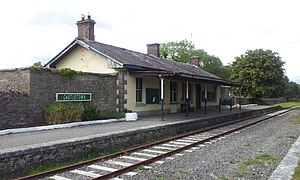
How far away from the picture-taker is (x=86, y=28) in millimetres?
17188

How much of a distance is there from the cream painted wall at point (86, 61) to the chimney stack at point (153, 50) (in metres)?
8.16

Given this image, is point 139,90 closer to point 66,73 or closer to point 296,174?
point 66,73

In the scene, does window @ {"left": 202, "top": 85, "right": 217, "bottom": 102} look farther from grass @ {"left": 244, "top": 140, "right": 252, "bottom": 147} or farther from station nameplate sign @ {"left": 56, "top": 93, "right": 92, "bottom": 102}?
grass @ {"left": 244, "top": 140, "right": 252, "bottom": 147}

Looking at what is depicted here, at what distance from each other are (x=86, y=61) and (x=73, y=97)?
433cm

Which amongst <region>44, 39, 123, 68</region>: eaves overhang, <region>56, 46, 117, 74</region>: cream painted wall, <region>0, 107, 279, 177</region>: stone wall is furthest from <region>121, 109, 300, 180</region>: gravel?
<region>56, 46, 117, 74</region>: cream painted wall

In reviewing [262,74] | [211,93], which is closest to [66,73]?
[211,93]

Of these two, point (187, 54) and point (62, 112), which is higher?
point (187, 54)

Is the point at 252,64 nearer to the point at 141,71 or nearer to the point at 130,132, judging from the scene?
the point at 141,71

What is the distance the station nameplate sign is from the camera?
39.1ft

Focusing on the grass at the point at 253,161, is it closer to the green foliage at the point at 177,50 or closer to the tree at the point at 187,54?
the tree at the point at 187,54

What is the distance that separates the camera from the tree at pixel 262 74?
41750mm

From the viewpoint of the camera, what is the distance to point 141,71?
592 inches

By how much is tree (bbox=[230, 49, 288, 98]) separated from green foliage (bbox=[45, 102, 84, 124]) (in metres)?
33.8

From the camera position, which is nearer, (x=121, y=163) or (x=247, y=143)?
(x=121, y=163)
